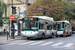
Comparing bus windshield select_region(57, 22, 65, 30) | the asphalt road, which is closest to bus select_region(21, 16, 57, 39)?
the asphalt road

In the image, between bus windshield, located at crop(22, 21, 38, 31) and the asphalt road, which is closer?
the asphalt road

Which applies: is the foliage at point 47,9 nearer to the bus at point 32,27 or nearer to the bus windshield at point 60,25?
the bus windshield at point 60,25

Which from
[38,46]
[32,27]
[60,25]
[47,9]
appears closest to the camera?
[38,46]

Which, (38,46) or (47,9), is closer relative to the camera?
(38,46)

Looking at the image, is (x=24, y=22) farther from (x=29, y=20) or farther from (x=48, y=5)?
(x=48, y=5)

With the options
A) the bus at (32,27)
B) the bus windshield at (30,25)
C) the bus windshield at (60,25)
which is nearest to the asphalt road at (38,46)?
the bus at (32,27)

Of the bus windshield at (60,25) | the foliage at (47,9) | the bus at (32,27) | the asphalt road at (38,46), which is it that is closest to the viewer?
the asphalt road at (38,46)

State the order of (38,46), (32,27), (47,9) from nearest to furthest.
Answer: (38,46) < (32,27) < (47,9)

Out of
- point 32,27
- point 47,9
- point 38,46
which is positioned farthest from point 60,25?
point 38,46

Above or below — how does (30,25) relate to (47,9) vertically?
below

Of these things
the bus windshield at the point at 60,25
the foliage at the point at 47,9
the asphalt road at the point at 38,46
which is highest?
the foliage at the point at 47,9

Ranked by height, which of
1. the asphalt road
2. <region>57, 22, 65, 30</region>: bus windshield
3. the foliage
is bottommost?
the asphalt road

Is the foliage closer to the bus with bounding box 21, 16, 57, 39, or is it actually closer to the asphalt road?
the bus with bounding box 21, 16, 57, 39

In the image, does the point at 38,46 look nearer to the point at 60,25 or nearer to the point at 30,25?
the point at 30,25
